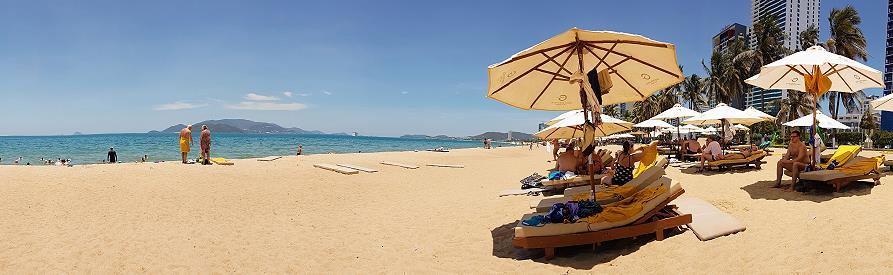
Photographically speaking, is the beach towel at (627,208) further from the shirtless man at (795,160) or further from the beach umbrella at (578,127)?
the beach umbrella at (578,127)

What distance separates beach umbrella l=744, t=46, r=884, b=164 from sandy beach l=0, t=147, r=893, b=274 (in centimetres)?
188

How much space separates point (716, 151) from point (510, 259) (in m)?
9.14

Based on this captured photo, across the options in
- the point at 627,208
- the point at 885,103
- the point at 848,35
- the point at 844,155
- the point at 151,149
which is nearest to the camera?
the point at 627,208

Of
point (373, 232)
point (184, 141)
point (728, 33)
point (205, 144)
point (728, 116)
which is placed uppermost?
point (728, 33)

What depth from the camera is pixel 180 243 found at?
5828 millimetres

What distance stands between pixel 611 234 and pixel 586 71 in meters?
1.93

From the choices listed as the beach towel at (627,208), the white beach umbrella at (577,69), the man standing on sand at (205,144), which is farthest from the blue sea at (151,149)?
the beach towel at (627,208)

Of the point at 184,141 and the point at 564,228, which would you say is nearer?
the point at 564,228

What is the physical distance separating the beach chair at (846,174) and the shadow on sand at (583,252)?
3.56 m

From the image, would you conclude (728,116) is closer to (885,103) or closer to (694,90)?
(885,103)

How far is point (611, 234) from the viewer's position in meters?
4.63

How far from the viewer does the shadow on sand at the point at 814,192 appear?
651 centimetres

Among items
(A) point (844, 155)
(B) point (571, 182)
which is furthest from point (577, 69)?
(A) point (844, 155)

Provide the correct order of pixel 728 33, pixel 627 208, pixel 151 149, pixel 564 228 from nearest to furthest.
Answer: pixel 564 228 → pixel 627 208 → pixel 151 149 → pixel 728 33
